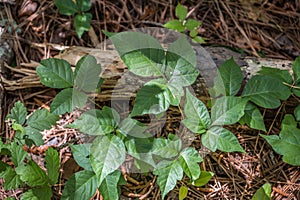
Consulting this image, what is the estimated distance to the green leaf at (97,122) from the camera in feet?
5.53

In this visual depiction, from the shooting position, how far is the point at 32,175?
5.58 feet

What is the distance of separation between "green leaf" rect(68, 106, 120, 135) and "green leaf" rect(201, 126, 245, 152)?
43 centimetres

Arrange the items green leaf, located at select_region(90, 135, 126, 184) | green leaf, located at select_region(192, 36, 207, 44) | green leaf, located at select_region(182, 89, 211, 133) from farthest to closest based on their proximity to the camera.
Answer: green leaf, located at select_region(192, 36, 207, 44), green leaf, located at select_region(182, 89, 211, 133), green leaf, located at select_region(90, 135, 126, 184)

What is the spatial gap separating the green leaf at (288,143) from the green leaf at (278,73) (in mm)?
253

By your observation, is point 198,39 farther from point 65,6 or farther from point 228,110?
point 65,6

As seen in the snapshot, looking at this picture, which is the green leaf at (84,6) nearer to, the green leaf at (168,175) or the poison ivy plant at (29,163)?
the poison ivy plant at (29,163)

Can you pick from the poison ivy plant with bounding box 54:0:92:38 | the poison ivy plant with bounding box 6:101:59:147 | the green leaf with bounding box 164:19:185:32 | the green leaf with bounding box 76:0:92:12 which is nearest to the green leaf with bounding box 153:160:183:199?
the poison ivy plant with bounding box 6:101:59:147

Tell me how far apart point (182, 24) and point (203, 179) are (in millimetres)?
929

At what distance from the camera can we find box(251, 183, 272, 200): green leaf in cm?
176

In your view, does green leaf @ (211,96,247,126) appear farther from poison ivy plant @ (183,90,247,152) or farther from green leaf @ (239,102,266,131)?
green leaf @ (239,102,266,131)

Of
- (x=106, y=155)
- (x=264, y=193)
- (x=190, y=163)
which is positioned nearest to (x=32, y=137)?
(x=106, y=155)

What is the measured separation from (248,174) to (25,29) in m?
1.54

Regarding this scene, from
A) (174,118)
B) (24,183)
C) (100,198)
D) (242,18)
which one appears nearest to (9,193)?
(24,183)

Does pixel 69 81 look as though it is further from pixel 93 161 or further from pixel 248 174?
pixel 248 174
